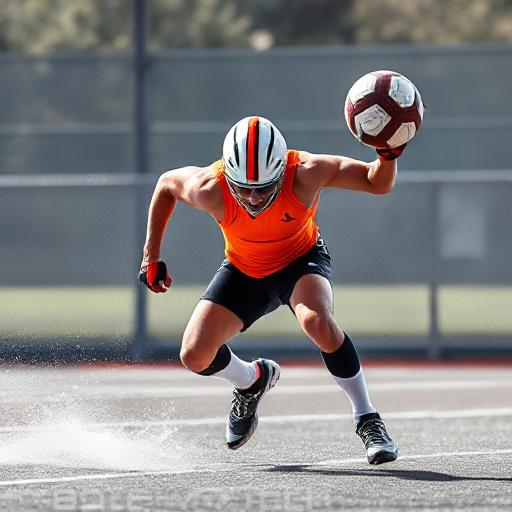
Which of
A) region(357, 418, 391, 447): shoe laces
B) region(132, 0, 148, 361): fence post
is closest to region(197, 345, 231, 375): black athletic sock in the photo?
region(357, 418, 391, 447): shoe laces

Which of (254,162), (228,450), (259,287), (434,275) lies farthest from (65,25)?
(254,162)

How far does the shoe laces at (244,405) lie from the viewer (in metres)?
8.63

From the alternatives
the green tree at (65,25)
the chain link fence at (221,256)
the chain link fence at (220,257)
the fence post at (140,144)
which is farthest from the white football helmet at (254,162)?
the green tree at (65,25)

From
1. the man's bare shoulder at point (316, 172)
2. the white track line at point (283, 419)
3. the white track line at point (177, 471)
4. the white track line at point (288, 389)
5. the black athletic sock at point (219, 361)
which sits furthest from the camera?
the white track line at point (288, 389)

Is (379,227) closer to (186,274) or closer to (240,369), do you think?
(186,274)

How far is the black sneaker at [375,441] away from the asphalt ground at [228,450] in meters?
0.07

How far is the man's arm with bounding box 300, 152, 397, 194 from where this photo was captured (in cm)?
795

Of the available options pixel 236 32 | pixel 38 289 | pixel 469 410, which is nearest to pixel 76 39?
pixel 236 32

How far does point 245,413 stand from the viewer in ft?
28.3

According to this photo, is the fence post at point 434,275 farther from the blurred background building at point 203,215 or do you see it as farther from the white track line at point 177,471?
the white track line at point 177,471

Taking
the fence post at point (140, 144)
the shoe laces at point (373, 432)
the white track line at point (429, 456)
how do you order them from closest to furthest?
the shoe laces at point (373, 432)
the white track line at point (429, 456)
the fence post at point (140, 144)

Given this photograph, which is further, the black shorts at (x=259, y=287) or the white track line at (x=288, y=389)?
the white track line at (x=288, y=389)

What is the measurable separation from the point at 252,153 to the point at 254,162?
63mm

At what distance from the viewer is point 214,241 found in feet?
52.0
